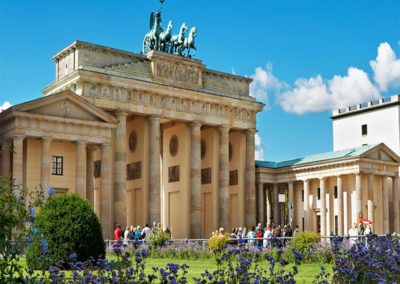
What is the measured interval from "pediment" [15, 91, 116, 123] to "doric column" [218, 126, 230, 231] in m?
18.9

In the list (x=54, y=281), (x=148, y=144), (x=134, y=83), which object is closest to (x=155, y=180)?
(x=148, y=144)

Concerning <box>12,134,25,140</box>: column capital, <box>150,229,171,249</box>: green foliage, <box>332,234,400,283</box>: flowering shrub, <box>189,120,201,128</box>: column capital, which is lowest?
<box>150,229,171,249</box>: green foliage

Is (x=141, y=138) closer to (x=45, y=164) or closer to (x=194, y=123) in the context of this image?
(x=194, y=123)

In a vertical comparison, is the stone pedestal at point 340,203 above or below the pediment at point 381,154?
below

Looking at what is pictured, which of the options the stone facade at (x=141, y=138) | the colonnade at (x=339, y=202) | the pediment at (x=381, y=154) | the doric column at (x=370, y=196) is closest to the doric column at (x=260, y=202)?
the colonnade at (x=339, y=202)

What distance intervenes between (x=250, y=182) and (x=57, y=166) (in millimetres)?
23520

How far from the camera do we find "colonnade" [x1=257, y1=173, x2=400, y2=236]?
6275cm

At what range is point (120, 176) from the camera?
53.2 metres

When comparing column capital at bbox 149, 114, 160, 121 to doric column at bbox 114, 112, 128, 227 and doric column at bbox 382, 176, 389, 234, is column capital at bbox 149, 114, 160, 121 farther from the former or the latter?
doric column at bbox 382, 176, 389, 234

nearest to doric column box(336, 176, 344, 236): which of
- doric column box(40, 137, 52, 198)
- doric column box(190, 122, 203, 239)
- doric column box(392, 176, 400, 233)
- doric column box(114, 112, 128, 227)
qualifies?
doric column box(392, 176, 400, 233)

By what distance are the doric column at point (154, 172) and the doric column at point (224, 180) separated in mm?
7627

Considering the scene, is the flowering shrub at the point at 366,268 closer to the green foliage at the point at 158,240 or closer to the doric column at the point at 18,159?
the green foliage at the point at 158,240

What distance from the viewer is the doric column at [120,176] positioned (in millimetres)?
53031

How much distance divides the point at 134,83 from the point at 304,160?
69.3 ft
